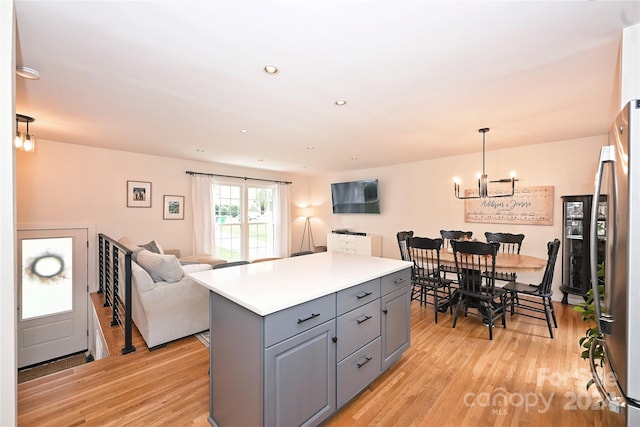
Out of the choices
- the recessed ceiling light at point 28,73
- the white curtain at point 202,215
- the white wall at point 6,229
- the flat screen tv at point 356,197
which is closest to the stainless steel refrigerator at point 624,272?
the white wall at point 6,229

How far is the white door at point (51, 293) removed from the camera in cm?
369

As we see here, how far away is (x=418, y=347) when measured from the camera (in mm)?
2719

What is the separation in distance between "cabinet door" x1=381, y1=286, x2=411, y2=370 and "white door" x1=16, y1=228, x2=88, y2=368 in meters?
4.66

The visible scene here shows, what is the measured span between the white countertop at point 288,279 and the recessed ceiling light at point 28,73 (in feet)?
6.14

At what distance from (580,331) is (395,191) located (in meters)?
3.63

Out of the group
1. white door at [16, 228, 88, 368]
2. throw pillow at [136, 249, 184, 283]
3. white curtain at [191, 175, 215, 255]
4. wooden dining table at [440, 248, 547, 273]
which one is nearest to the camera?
throw pillow at [136, 249, 184, 283]

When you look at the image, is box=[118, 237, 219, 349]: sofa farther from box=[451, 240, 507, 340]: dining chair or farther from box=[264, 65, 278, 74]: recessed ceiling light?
box=[451, 240, 507, 340]: dining chair

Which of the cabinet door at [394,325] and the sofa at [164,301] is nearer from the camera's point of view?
the cabinet door at [394,325]

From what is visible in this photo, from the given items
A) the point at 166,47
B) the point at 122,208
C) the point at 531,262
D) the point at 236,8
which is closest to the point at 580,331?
the point at 531,262

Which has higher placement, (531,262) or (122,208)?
(122,208)

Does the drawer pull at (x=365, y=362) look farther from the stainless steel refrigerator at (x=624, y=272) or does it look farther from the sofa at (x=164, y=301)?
the sofa at (x=164, y=301)

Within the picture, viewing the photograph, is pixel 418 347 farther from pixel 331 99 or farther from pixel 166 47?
pixel 166 47

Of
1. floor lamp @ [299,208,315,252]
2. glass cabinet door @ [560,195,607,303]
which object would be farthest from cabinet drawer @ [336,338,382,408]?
→ floor lamp @ [299,208,315,252]

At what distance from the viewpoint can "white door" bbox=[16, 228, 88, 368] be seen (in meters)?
3.69
